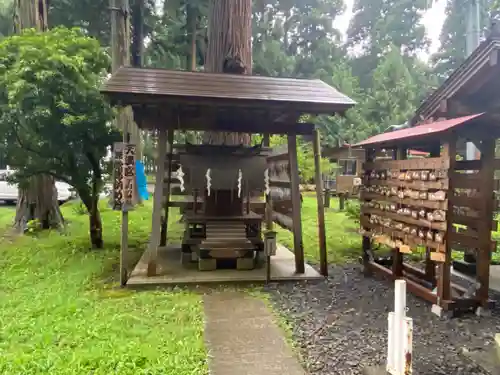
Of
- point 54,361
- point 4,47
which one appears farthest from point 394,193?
point 4,47

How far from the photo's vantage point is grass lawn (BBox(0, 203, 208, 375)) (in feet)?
11.1

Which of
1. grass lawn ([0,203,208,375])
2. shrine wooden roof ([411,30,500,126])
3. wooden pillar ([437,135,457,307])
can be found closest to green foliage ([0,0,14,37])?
grass lawn ([0,203,208,375])

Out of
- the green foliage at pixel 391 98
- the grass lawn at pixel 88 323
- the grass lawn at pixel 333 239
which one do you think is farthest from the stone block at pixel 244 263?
the green foliage at pixel 391 98

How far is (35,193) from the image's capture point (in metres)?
10.3

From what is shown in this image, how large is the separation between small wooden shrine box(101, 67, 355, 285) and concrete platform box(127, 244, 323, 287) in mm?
95

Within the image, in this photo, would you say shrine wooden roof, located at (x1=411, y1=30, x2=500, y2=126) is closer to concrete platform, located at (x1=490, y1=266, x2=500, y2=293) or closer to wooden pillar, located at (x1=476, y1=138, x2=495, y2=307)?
wooden pillar, located at (x1=476, y1=138, x2=495, y2=307)

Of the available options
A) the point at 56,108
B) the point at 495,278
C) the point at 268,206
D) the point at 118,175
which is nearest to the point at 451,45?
the point at 268,206

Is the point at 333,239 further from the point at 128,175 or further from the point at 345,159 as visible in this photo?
the point at 345,159

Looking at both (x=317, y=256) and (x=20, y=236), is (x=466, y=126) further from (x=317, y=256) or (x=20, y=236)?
(x=20, y=236)

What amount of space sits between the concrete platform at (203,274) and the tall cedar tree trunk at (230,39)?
3909 millimetres

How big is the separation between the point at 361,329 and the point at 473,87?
3668 mm

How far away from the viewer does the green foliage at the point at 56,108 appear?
6.93 m

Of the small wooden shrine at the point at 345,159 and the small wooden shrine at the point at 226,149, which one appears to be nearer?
the small wooden shrine at the point at 226,149

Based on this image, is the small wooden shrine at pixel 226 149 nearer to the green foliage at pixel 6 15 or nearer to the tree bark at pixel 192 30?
the tree bark at pixel 192 30
